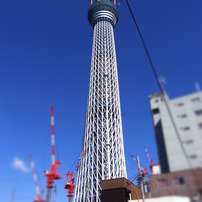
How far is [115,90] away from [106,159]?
25.9m

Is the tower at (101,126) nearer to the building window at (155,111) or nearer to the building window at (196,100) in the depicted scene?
the building window at (155,111)

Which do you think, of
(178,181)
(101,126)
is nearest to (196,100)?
(178,181)

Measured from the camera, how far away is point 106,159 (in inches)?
2618

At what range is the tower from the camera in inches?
2547

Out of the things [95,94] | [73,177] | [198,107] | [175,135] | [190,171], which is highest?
[95,94]

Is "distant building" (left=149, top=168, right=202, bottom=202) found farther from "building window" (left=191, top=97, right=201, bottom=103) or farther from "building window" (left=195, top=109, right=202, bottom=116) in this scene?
"building window" (left=191, top=97, right=201, bottom=103)

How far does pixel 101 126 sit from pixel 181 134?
67326mm

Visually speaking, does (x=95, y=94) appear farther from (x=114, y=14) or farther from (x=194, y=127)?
(x=194, y=127)

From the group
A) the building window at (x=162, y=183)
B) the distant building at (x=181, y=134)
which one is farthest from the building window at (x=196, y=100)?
the building window at (x=162, y=183)

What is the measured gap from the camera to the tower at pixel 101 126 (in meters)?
64.7

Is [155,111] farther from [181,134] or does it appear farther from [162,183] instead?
[162,183]

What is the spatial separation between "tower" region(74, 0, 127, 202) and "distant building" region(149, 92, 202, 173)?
6017 cm

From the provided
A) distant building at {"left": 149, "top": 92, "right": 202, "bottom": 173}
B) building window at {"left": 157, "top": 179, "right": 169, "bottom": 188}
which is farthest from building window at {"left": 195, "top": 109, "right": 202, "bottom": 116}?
building window at {"left": 157, "top": 179, "right": 169, "bottom": 188}

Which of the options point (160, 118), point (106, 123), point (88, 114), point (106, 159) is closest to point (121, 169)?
point (106, 159)
